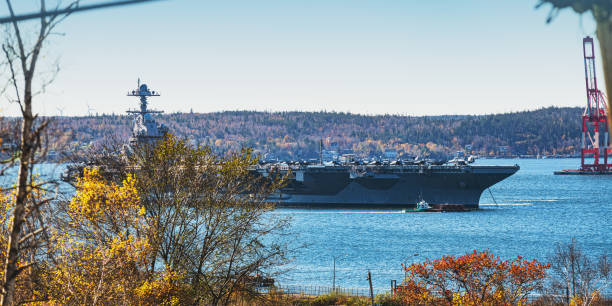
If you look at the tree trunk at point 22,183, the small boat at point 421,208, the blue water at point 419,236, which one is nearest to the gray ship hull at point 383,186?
the small boat at point 421,208

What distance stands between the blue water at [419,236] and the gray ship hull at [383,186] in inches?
99.9

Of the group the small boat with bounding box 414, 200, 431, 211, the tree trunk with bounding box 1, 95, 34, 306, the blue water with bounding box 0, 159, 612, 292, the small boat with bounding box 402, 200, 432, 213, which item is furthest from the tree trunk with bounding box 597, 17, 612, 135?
the small boat with bounding box 414, 200, 431, 211

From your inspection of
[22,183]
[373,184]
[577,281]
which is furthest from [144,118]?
[22,183]

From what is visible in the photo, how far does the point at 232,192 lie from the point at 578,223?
50024mm

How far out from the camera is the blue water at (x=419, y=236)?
38.2m

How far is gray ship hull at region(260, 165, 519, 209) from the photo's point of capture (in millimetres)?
65062

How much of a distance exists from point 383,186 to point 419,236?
1815 cm

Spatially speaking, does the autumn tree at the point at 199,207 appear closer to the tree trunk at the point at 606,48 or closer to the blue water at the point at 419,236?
the blue water at the point at 419,236

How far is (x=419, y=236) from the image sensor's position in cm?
4994

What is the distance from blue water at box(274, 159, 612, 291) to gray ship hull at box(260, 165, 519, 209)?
254cm

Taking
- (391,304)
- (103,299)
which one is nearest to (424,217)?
(391,304)

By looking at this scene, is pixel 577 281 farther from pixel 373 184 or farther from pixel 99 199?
pixel 373 184

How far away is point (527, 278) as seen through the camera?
73.6 feet

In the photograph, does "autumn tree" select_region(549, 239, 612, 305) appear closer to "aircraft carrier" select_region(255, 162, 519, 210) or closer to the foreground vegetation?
the foreground vegetation
